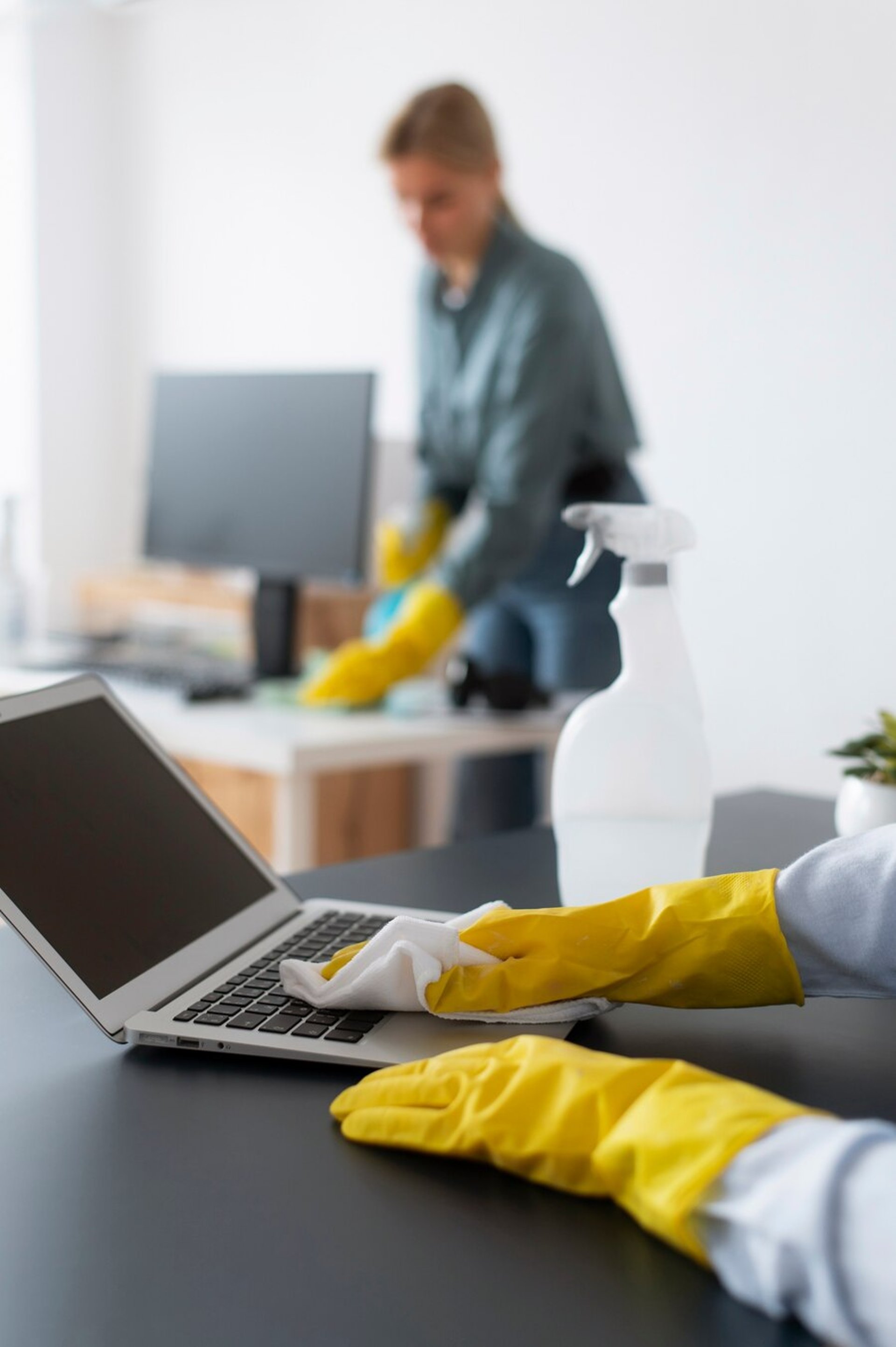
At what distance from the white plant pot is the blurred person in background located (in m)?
1.05

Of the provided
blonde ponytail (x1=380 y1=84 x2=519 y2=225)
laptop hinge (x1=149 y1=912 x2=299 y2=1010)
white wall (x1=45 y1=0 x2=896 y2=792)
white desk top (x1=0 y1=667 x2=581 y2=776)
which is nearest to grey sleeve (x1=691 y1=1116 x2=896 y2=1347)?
laptop hinge (x1=149 y1=912 x2=299 y2=1010)

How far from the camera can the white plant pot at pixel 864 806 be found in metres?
1.00

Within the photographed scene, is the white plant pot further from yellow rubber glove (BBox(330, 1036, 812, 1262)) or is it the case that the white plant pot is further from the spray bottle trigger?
yellow rubber glove (BBox(330, 1036, 812, 1262))

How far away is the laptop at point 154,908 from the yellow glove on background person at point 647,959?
0.02 meters

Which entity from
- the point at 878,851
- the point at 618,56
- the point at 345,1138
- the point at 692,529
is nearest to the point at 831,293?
the point at 618,56

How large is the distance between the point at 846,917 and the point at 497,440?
1584 millimetres

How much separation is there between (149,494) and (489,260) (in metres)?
0.73

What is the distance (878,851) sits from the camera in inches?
28.3

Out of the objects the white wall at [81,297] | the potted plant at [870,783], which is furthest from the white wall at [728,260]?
the potted plant at [870,783]

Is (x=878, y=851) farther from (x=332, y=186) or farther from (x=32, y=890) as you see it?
(x=332, y=186)

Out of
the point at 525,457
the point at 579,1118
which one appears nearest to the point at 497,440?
the point at 525,457

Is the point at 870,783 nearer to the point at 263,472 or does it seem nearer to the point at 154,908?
the point at 154,908

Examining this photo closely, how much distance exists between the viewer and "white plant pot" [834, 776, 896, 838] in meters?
1.00

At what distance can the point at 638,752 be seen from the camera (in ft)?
2.97
